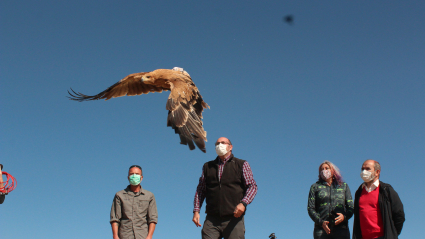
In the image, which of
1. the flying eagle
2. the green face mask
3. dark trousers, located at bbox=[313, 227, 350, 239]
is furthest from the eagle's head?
dark trousers, located at bbox=[313, 227, 350, 239]

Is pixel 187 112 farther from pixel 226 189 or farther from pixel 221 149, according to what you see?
pixel 226 189

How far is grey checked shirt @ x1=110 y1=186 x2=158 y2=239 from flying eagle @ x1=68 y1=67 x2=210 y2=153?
155cm

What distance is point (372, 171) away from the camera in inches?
218

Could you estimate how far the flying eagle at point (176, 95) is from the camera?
8281 mm

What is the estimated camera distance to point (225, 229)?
232 inches

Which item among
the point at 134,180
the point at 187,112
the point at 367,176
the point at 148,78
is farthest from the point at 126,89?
the point at 367,176

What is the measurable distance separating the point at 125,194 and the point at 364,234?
11.8 ft

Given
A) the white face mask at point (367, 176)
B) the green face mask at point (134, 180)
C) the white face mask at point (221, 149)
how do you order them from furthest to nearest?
the green face mask at point (134, 180) → the white face mask at point (221, 149) → the white face mask at point (367, 176)

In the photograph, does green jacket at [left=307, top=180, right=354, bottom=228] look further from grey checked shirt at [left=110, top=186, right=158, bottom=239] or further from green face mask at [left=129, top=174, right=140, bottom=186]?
green face mask at [left=129, top=174, right=140, bottom=186]

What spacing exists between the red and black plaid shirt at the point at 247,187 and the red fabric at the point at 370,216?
1510mm

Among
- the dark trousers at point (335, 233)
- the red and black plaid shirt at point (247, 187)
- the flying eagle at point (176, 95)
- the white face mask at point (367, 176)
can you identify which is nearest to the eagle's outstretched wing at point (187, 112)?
the flying eagle at point (176, 95)

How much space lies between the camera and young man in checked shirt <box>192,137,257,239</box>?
19.3 feet

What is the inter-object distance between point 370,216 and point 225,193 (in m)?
2.00

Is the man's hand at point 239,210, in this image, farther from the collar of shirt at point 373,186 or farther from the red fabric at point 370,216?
the collar of shirt at point 373,186
